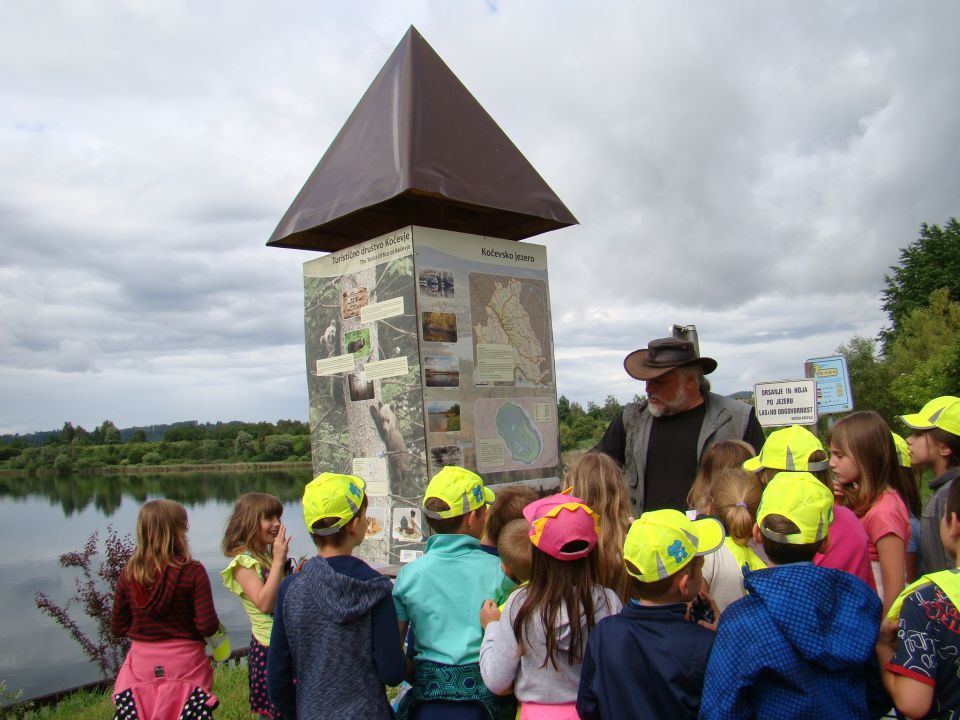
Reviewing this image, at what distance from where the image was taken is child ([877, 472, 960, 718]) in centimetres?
194

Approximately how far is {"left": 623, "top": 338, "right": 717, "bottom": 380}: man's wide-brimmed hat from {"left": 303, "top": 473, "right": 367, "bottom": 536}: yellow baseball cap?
1973mm

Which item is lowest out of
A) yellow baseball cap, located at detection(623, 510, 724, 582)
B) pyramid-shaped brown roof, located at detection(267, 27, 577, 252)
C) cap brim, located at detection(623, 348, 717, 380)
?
yellow baseball cap, located at detection(623, 510, 724, 582)

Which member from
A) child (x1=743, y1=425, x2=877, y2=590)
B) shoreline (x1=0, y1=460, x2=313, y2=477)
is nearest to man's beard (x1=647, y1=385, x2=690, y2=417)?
child (x1=743, y1=425, x2=877, y2=590)

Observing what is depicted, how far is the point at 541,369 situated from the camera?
4.84 meters

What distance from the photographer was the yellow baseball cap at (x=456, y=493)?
2938 mm

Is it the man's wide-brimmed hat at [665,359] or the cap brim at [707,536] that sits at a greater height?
the man's wide-brimmed hat at [665,359]

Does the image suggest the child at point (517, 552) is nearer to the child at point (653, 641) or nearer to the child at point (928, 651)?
the child at point (653, 641)

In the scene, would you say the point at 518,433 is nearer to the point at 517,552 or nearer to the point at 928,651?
the point at 517,552

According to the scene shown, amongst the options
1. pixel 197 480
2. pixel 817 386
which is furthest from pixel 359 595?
pixel 197 480

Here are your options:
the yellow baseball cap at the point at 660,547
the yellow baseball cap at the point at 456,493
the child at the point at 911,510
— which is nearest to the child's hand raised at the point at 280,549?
the yellow baseball cap at the point at 456,493

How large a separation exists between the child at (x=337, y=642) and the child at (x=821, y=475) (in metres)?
1.64

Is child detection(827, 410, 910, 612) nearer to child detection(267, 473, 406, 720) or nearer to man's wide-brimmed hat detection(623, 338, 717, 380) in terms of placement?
man's wide-brimmed hat detection(623, 338, 717, 380)

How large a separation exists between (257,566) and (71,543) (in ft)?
46.6

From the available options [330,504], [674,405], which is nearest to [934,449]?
[674,405]
